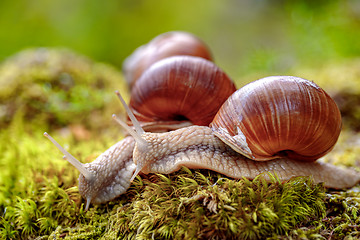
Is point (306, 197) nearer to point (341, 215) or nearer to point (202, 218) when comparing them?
point (341, 215)

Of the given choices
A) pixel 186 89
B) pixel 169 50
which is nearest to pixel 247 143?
pixel 186 89

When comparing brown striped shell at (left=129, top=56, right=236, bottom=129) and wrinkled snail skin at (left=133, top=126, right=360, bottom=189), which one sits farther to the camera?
brown striped shell at (left=129, top=56, right=236, bottom=129)

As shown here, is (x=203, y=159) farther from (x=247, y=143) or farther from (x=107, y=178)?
(x=107, y=178)

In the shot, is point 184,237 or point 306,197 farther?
point 306,197

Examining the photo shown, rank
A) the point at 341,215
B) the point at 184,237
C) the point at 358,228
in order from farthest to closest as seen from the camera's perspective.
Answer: the point at 341,215, the point at 358,228, the point at 184,237

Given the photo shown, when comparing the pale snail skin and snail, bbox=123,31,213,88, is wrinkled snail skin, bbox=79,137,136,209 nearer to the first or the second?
the pale snail skin

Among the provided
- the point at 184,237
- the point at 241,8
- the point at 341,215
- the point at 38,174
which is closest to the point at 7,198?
→ the point at 38,174

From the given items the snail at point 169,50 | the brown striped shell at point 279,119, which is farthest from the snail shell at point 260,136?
the snail at point 169,50

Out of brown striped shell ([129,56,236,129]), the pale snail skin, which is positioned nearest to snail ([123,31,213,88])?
brown striped shell ([129,56,236,129])
